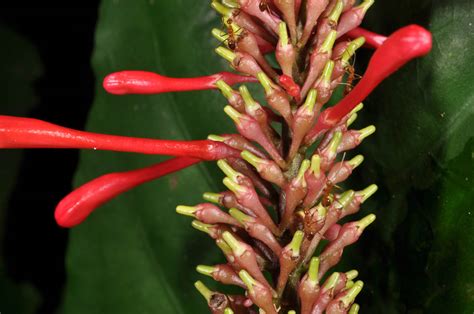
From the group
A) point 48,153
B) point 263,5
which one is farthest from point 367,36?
point 48,153

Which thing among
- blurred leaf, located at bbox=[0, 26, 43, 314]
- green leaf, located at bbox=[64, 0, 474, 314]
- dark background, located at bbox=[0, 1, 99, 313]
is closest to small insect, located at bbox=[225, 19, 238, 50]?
green leaf, located at bbox=[64, 0, 474, 314]

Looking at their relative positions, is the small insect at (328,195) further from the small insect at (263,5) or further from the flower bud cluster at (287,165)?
the small insect at (263,5)

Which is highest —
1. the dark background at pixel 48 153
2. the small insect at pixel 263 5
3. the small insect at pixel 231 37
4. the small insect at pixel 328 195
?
the small insect at pixel 263 5

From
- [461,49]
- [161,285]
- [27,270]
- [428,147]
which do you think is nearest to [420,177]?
[428,147]

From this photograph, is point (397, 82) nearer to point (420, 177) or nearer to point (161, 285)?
point (420, 177)

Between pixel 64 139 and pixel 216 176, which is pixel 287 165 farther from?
pixel 216 176

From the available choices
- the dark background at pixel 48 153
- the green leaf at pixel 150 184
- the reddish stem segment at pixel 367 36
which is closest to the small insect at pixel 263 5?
the reddish stem segment at pixel 367 36

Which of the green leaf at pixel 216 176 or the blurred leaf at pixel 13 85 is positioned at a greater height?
the green leaf at pixel 216 176
